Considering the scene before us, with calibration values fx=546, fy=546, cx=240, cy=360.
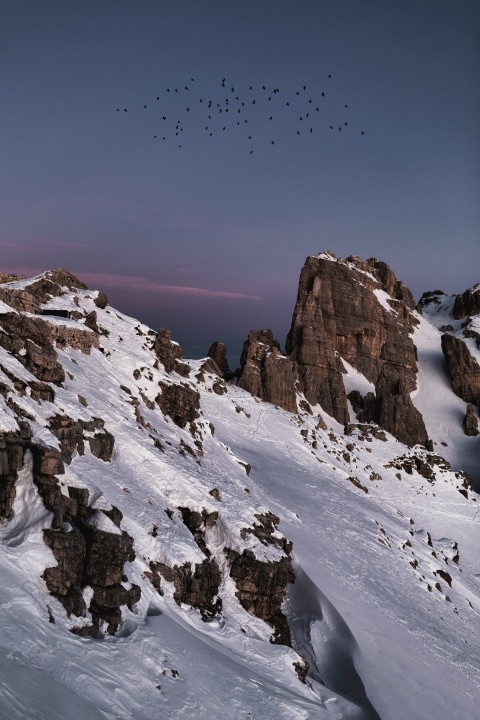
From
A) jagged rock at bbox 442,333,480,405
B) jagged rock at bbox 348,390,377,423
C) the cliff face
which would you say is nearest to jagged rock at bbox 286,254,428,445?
the cliff face

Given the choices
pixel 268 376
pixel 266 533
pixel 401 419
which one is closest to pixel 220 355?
pixel 268 376

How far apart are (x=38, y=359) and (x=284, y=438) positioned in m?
38.8

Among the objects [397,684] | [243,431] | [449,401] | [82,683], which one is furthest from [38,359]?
[449,401]

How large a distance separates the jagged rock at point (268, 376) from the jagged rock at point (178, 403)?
35785 millimetres

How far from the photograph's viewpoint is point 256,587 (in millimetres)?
24391

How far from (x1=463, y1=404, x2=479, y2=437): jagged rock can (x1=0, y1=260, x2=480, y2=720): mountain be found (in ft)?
132

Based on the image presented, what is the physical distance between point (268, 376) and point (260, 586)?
5703cm

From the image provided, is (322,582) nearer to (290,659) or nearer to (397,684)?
(397,684)

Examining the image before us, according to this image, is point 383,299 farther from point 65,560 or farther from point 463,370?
point 65,560

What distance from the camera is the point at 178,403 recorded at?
41.8m

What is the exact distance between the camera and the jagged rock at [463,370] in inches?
4166

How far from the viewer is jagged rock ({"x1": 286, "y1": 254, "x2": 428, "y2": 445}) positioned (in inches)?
3634

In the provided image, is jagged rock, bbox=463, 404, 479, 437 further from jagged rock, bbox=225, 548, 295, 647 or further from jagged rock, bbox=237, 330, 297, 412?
jagged rock, bbox=225, 548, 295, 647

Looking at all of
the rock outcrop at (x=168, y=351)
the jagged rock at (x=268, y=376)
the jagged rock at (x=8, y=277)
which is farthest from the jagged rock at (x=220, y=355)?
the jagged rock at (x=8, y=277)
